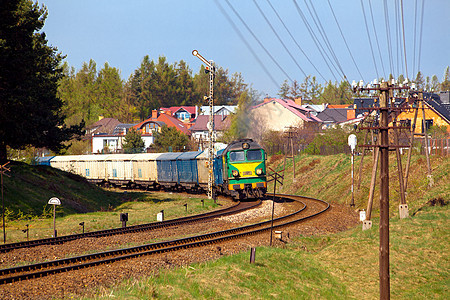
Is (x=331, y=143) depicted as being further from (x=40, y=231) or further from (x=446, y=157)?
(x=40, y=231)

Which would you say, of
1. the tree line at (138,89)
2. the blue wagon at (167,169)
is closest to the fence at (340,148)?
the blue wagon at (167,169)

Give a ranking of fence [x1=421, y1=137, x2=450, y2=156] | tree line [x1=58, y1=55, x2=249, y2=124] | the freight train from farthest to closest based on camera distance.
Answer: tree line [x1=58, y1=55, x2=249, y2=124] < fence [x1=421, y1=137, x2=450, y2=156] < the freight train

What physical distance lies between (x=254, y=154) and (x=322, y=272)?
1592 centimetres

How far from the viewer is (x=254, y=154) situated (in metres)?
34.5

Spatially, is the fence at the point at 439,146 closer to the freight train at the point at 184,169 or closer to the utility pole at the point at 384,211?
the freight train at the point at 184,169

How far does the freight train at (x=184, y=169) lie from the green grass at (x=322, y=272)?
9.87m

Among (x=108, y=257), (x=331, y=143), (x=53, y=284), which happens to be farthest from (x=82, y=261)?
(x=331, y=143)

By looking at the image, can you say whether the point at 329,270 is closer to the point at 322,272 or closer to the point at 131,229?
the point at 322,272

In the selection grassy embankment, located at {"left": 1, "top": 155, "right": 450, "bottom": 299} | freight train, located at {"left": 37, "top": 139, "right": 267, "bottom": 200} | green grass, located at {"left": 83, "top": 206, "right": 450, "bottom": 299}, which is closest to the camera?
green grass, located at {"left": 83, "top": 206, "right": 450, "bottom": 299}

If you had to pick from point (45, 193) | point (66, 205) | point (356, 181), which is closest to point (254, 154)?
point (356, 181)

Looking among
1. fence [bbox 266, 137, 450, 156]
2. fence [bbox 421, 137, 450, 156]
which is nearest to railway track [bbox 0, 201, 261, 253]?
fence [bbox 421, 137, 450, 156]

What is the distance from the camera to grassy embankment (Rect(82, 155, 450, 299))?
46.3 ft

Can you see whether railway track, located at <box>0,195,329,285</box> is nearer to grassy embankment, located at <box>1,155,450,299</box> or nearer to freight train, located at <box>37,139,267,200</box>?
grassy embankment, located at <box>1,155,450,299</box>

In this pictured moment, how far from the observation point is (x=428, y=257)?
71.2 ft
